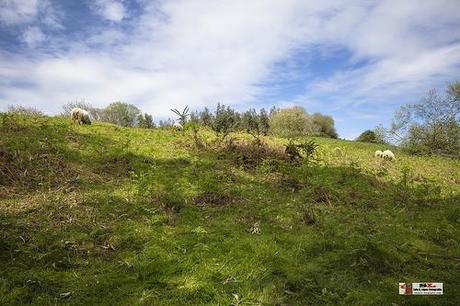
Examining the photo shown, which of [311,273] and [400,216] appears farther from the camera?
[400,216]

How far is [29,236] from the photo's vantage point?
29.9ft

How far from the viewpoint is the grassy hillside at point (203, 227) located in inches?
299

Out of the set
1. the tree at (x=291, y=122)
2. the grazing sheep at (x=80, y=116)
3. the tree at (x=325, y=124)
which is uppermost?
the tree at (x=325, y=124)

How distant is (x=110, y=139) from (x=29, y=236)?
1030 centimetres

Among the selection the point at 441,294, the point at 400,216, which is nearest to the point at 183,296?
the point at 441,294

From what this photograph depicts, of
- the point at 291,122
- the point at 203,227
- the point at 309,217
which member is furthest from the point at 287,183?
the point at 291,122

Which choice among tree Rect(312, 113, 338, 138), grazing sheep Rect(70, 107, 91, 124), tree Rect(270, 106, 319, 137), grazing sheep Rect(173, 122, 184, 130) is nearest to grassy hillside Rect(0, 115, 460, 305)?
grazing sheep Rect(70, 107, 91, 124)

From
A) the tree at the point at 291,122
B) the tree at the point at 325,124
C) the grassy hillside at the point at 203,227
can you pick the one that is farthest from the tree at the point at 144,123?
the tree at the point at 325,124

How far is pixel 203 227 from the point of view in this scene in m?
10.9

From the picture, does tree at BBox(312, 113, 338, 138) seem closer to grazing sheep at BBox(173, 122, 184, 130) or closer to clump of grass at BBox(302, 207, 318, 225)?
grazing sheep at BBox(173, 122, 184, 130)

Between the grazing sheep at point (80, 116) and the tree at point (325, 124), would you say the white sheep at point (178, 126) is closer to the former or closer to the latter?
the grazing sheep at point (80, 116)

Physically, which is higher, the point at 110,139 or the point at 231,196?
the point at 110,139

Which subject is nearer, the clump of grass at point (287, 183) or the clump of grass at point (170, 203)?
the clump of grass at point (170, 203)

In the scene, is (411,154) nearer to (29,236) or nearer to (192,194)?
(192,194)
